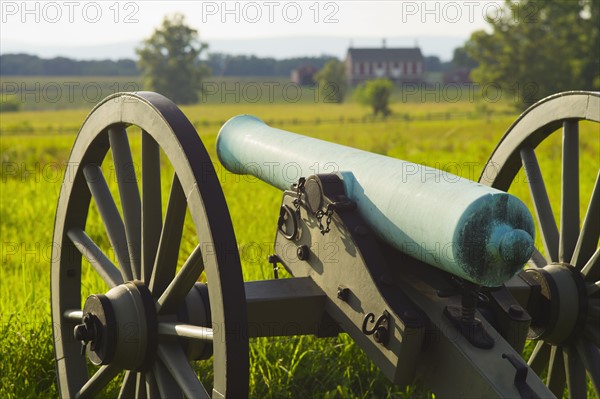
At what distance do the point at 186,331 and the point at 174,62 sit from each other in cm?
6850

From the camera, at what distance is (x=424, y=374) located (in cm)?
338

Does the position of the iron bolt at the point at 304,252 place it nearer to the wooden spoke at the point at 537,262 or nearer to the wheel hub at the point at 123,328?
the wheel hub at the point at 123,328

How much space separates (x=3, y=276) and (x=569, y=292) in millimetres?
4927

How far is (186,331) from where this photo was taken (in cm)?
337

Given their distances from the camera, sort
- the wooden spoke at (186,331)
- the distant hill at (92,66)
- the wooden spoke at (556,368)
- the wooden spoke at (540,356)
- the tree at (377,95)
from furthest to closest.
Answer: the distant hill at (92,66), the tree at (377,95), the wooden spoke at (540,356), the wooden spoke at (556,368), the wooden spoke at (186,331)

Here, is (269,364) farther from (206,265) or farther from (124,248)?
(206,265)

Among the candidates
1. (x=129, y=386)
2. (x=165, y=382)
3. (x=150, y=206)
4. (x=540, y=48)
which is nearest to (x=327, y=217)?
(x=150, y=206)

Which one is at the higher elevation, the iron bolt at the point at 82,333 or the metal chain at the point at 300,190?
the metal chain at the point at 300,190

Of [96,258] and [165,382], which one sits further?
[96,258]

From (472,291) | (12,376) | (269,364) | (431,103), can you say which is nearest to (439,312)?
(472,291)

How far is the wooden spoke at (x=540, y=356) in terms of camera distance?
4.55m

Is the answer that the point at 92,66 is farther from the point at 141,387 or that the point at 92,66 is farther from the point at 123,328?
the point at 123,328

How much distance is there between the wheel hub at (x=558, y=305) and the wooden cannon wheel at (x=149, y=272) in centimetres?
157

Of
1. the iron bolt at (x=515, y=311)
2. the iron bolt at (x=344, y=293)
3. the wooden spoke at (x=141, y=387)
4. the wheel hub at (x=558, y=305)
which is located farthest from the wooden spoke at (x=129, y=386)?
the wheel hub at (x=558, y=305)
